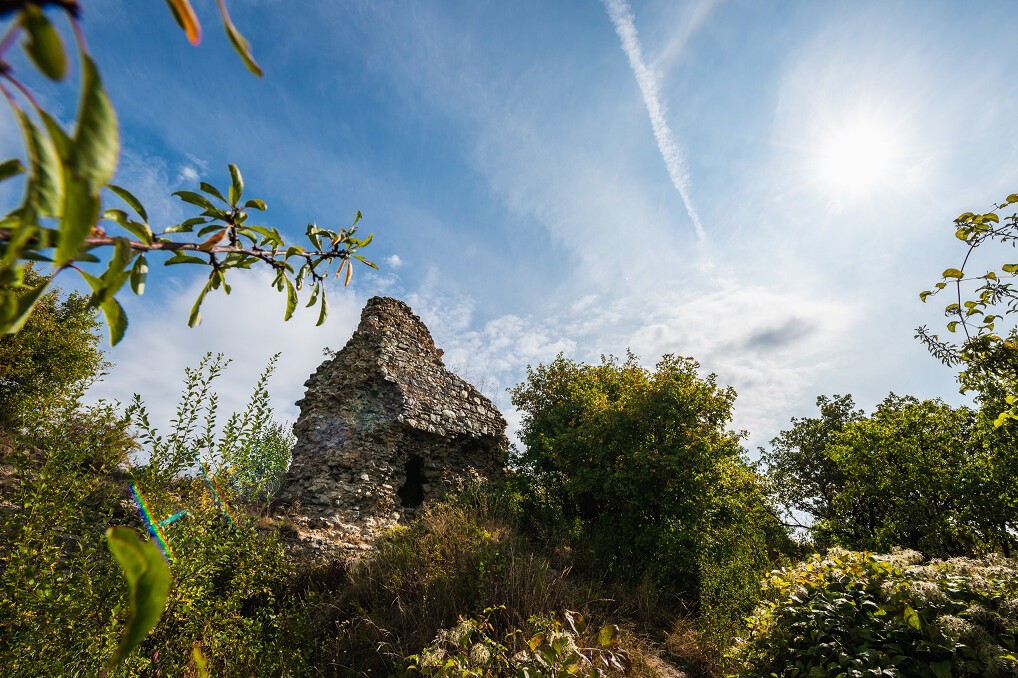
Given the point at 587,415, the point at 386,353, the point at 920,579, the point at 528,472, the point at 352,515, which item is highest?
the point at 386,353

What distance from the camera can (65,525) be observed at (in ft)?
8.46

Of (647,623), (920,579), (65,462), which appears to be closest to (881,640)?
(920,579)

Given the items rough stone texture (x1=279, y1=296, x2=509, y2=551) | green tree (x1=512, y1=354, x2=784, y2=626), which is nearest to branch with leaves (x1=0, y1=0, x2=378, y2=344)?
rough stone texture (x1=279, y1=296, x2=509, y2=551)

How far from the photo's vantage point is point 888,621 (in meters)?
2.77

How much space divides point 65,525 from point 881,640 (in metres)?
5.03

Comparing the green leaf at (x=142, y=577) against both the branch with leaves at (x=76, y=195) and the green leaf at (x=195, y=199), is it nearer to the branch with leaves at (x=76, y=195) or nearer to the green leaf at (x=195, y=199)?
the branch with leaves at (x=76, y=195)

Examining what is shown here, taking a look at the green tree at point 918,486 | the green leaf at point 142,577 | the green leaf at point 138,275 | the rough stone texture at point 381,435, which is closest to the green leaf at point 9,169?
the green leaf at point 138,275

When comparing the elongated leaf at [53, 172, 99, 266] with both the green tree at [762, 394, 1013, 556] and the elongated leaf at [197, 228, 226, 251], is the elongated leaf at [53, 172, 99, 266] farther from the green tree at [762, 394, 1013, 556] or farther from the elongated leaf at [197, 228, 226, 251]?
the green tree at [762, 394, 1013, 556]

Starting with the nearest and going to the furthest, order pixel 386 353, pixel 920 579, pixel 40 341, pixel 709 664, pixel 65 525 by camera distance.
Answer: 1. pixel 65 525
2. pixel 920 579
3. pixel 709 664
4. pixel 386 353
5. pixel 40 341

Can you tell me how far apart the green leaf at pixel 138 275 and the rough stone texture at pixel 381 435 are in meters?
6.27

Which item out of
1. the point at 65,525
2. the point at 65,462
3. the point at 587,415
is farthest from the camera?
the point at 587,415

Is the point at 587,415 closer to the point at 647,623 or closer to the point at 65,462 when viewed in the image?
the point at 647,623

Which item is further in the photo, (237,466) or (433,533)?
(433,533)

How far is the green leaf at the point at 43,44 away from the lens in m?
0.33
